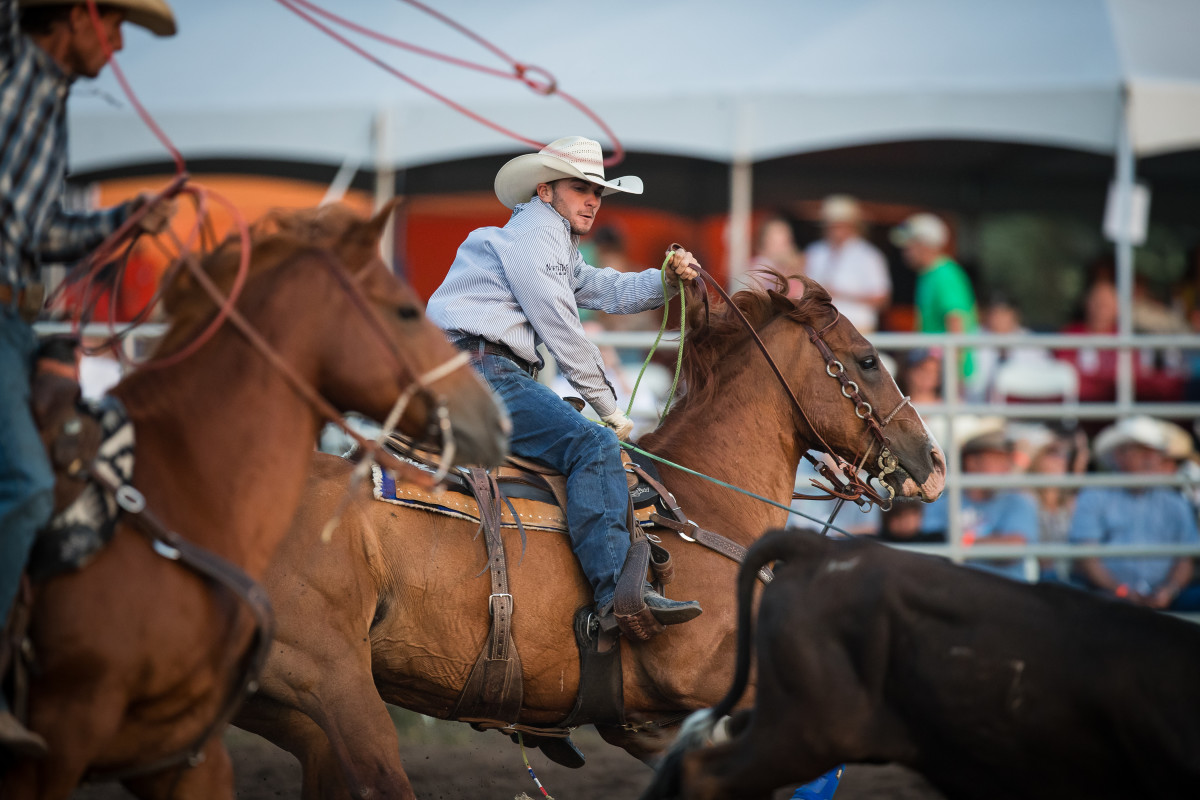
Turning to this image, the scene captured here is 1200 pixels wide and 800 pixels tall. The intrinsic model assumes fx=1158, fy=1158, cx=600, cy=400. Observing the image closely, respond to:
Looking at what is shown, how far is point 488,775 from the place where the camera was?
622 centimetres

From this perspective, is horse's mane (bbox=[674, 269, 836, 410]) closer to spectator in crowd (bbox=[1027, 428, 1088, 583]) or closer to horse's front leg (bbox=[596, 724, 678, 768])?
horse's front leg (bbox=[596, 724, 678, 768])

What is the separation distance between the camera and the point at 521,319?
4641 mm

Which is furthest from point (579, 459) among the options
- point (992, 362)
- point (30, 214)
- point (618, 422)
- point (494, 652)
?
point (992, 362)

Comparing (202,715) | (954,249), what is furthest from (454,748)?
(954,249)

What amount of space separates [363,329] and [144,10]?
1083mm

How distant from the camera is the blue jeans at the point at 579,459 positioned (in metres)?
4.30

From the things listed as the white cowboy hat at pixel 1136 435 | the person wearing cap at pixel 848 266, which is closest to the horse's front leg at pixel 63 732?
the white cowboy hat at pixel 1136 435

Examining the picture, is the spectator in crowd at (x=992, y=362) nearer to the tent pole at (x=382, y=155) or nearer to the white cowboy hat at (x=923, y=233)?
the white cowboy hat at (x=923, y=233)

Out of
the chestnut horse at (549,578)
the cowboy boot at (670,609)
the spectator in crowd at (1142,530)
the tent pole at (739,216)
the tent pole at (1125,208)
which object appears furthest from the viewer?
the tent pole at (739,216)

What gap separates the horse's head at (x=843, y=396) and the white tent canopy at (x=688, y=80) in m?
4.83

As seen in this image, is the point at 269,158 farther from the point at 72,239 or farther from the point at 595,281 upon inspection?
the point at 72,239

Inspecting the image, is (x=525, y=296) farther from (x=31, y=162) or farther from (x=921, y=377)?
(x=921, y=377)

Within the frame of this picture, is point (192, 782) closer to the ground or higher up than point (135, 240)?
closer to the ground

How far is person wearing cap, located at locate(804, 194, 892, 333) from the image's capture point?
10352mm
